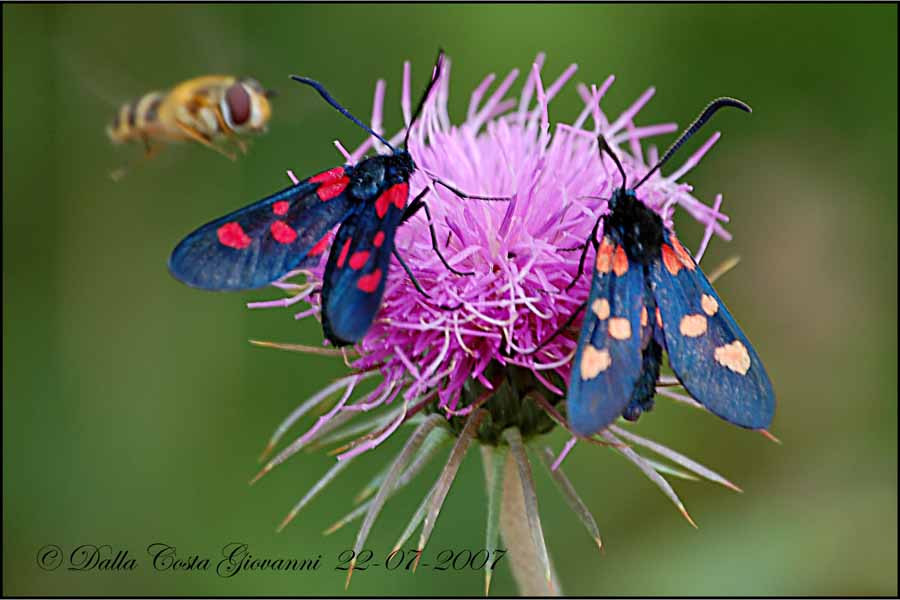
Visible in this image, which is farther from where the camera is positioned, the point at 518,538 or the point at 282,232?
the point at 518,538

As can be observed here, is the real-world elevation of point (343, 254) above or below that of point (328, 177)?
below

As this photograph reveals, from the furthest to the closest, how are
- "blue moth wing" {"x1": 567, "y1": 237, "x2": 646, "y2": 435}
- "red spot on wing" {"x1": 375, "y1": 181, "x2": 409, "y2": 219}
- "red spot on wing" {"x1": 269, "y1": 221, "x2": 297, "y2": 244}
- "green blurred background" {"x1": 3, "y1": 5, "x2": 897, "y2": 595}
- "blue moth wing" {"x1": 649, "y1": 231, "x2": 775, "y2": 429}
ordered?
"green blurred background" {"x1": 3, "y1": 5, "x2": 897, "y2": 595}
"red spot on wing" {"x1": 269, "y1": 221, "x2": 297, "y2": 244}
"red spot on wing" {"x1": 375, "y1": 181, "x2": 409, "y2": 219}
"blue moth wing" {"x1": 649, "y1": 231, "x2": 775, "y2": 429}
"blue moth wing" {"x1": 567, "y1": 237, "x2": 646, "y2": 435}

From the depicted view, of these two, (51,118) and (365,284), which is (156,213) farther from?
(365,284)

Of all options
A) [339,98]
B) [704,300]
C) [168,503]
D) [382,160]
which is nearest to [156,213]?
[339,98]

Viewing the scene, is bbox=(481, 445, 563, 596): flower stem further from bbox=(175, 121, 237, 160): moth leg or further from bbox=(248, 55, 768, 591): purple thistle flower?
bbox=(175, 121, 237, 160): moth leg

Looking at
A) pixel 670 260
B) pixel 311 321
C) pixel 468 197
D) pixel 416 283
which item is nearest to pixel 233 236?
pixel 416 283

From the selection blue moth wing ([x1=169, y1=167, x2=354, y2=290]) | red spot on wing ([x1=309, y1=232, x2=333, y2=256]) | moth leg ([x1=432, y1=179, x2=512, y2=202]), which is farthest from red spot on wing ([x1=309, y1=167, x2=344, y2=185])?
moth leg ([x1=432, y1=179, x2=512, y2=202])

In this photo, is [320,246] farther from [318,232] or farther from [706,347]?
[706,347]
